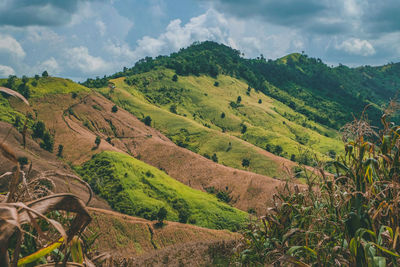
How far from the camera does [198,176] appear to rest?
219ft

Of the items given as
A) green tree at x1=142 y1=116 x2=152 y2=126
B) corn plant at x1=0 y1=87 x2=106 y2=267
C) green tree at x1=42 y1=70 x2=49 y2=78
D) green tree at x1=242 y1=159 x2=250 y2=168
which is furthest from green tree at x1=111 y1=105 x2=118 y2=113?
corn plant at x1=0 y1=87 x2=106 y2=267

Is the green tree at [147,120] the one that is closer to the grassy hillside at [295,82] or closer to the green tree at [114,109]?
the green tree at [114,109]

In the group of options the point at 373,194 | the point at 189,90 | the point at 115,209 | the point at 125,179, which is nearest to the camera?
the point at 373,194

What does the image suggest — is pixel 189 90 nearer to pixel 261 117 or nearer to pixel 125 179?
pixel 261 117

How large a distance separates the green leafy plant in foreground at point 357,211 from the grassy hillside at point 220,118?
2645 inches

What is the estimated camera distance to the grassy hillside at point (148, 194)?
49344 millimetres

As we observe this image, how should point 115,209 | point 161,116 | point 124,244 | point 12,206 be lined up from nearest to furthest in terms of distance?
point 12,206 < point 124,244 < point 115,209 < point 161,116

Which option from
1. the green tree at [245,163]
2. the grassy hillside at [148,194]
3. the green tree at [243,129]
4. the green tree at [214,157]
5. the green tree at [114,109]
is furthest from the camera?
the green tree at [243,129]

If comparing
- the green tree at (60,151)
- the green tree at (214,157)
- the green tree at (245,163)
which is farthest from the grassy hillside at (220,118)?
the green tree at (60,151)

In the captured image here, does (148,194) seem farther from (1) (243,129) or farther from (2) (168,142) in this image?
(1) (243,129)

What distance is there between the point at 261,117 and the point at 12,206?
354 ft

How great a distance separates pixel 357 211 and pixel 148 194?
5157 centimetres

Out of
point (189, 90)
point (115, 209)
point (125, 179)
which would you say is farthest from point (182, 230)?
point (189, 90)

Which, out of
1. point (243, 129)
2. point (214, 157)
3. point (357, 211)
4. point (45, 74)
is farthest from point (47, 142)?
point (357, 211)
